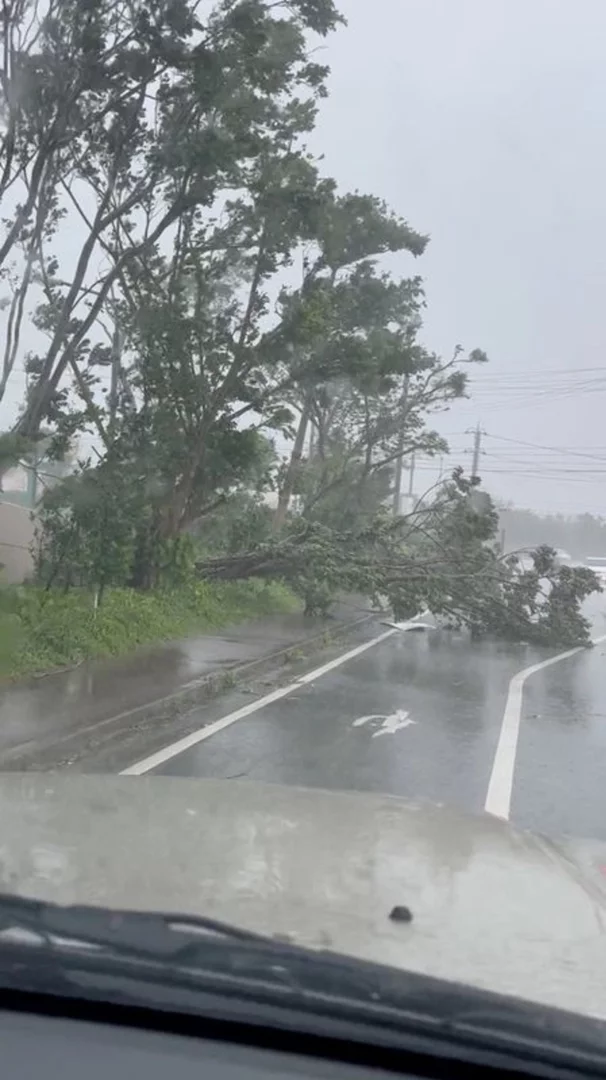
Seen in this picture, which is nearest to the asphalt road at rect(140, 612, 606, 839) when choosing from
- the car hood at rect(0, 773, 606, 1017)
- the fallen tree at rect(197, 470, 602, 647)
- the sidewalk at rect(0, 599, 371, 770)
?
the sidewalk at rect(0, 599, 371, 770)

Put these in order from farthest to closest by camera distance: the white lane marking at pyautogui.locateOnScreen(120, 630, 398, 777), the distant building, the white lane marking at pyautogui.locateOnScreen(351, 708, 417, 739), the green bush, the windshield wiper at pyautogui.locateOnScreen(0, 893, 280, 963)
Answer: the distant building < the green bush < the white lane marking at pyautogui.locateOnScreen(351, 708, 417, 739) < the white lane marking at pyautogui.locateOnScreen(120, 630, 398, 777) < the windshield wiper at pyautogui.locateOnScreen(0, 893, 280, 963)

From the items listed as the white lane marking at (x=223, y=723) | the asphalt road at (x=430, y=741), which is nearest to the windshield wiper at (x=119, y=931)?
the white lane marking at (x=223, y=723)

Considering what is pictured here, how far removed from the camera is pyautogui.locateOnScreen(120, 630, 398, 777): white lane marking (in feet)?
33.8

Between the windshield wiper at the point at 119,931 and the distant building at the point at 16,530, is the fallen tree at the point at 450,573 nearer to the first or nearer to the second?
the distant building at the point at 16,530

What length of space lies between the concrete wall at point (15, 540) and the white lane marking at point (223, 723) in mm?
5260

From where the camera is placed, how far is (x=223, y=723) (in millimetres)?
12453

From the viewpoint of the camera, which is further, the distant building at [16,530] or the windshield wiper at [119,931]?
the distant building at [16,530]

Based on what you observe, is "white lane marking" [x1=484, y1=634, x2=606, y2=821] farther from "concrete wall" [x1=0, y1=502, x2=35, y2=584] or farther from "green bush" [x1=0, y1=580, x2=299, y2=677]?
"concrete wall" [x1=0, y1=502, x2=35, y2=584]

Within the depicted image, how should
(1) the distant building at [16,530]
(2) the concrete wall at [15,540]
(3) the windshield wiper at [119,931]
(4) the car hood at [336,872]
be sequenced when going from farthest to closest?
(2) the concrete wall at [15,540], (1) the distant building at [16,530], (4) the car hood at [336,872], (3) the windshield wiper at [119,931]

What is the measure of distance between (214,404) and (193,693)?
22.2 feet

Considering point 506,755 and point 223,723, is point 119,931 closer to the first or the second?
point 506,755

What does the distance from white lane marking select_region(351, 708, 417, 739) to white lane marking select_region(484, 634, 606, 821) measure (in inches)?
35.7

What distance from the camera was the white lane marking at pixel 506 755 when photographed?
934 centimetres

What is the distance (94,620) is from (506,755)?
656cm
